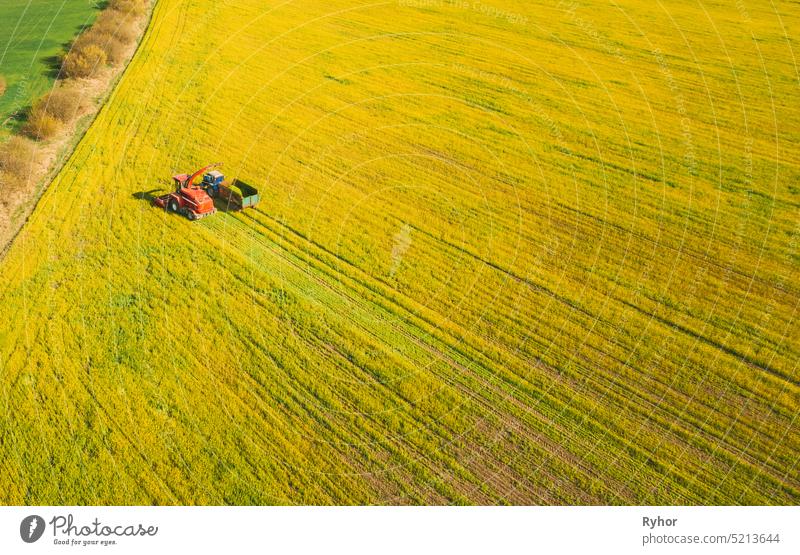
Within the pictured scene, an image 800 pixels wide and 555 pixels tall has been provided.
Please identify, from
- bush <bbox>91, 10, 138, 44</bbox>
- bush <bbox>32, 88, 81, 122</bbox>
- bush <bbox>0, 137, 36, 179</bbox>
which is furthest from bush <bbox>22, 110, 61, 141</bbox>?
bush <bbox>91, 10, 138, 44</bbox>

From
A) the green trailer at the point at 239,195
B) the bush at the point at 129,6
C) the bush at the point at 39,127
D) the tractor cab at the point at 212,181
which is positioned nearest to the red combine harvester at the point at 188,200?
the tractor cab at the point at 212,181

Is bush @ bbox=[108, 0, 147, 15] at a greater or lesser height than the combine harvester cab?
greater

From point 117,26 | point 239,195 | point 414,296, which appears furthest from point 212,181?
point 117,26

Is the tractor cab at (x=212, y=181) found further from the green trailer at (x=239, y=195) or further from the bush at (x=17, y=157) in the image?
the bush at (x=17, y=157)

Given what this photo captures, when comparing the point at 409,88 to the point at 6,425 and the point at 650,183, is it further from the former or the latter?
the point at 6,425

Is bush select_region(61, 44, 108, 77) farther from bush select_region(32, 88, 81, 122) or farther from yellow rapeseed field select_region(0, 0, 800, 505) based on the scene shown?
bush select_region(32, 88, 81, 122)

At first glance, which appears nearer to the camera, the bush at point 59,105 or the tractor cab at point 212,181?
the tractor cab at point 212,181
